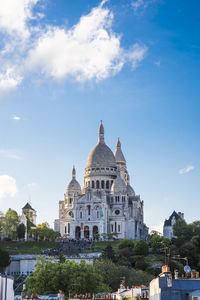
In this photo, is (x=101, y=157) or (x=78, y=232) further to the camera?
(x=101, y=157)

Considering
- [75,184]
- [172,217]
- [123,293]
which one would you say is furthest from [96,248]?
[123,293]

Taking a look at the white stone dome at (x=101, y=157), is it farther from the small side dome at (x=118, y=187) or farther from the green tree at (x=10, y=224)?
the green tree at (x=10, y=224)

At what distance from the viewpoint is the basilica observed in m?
146

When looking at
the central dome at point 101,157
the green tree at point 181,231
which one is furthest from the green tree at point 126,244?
the central dome at point 101,157

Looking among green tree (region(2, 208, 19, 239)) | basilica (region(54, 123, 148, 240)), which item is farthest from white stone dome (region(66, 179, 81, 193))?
green tree (region(2, 208, 19, 239))

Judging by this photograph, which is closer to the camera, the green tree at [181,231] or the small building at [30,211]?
the green tree at [181,231]

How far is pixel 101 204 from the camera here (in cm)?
14662

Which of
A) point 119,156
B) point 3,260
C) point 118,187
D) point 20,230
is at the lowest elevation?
point 3,260

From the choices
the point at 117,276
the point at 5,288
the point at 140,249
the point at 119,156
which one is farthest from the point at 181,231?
the point at 5,288

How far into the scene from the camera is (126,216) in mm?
146500

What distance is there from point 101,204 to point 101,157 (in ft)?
60.7

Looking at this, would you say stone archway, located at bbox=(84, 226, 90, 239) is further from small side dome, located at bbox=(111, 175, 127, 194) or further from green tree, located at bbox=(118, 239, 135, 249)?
green tree, located at bbox=(118, 239, 135, 249)

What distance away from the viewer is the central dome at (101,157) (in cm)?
15962

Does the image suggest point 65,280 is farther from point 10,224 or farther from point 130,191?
point 130,191
